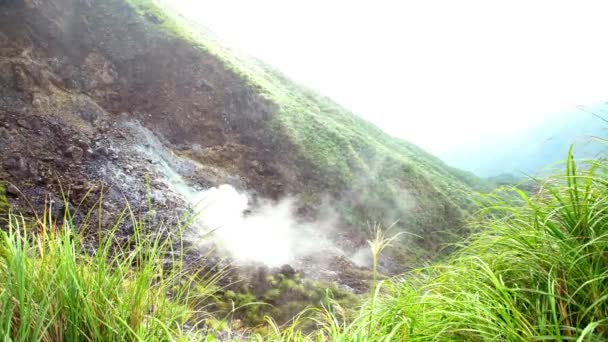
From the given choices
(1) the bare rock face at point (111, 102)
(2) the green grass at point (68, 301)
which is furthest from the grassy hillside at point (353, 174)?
(2) the green grass at point (68, 301)

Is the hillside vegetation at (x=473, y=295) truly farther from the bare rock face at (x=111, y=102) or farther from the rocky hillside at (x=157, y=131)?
the bare rock face at (x=111, y=102)

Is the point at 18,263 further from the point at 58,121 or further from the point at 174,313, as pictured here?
the point at 58,121

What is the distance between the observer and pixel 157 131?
13.0 meters

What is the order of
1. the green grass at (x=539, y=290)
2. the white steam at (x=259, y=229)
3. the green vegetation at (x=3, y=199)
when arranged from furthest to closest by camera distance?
the white steam at (x=259, y=229) < the green vegetation at (x=3, y=199) < the green grass at (x=539, y=290)

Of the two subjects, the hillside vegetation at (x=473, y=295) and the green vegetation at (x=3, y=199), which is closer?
the hillside vegetation at (x=473, y=295)

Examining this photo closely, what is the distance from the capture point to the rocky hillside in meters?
9.84

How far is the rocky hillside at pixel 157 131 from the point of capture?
9.84m

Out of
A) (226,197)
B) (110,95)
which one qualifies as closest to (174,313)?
Result: (226,197)

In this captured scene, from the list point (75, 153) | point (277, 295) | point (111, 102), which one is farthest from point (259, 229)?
point (111, 102)

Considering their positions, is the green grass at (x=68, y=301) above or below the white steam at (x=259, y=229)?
above

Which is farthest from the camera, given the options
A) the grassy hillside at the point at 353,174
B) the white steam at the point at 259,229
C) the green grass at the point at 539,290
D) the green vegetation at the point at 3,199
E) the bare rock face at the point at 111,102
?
the grassy hillside at the point at 353,174

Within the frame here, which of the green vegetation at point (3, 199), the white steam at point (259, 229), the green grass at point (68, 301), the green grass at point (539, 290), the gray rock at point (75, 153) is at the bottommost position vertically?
the green vegetation at point (3, 199)

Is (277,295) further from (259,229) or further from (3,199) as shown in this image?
(3,199)

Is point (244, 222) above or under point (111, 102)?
under
